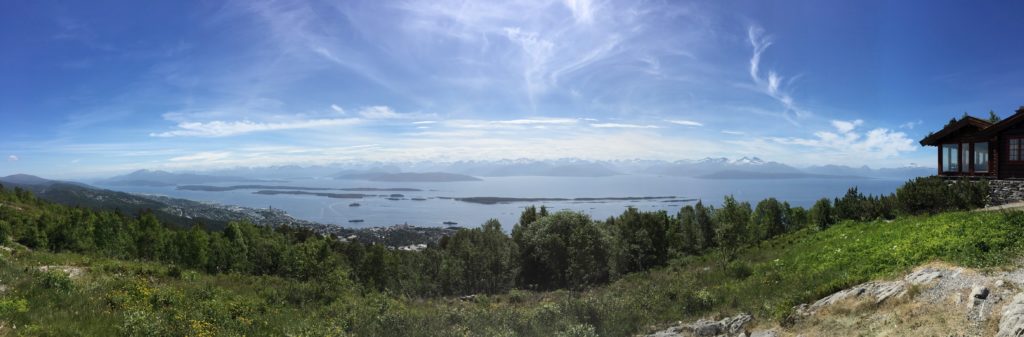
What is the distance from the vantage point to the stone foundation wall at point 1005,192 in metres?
19.2

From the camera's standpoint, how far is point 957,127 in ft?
76.3

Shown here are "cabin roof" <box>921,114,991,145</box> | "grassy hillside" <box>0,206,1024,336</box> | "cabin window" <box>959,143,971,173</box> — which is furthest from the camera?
"cabin window" <box>959,143,971,173</box>

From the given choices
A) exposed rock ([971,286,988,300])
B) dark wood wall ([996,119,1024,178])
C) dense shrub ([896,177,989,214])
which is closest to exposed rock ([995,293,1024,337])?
exposed rock ([971,286,988,300])

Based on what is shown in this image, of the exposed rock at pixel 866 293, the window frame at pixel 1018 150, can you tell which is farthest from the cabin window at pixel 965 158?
the exposed rock at pixel 866 293

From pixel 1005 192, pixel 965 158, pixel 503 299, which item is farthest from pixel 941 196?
pixel 503 299

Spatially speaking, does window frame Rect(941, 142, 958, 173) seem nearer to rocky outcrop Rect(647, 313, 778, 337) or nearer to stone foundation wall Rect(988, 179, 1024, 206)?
stone foundation wall Rect(988, 179, 1024, 206)

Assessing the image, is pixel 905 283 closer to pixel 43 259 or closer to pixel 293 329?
pixel 293 329

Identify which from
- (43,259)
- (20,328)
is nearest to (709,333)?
(20,328)

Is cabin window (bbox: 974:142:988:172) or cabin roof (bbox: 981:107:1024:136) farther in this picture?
cabin window (bbox: 974:142:988:172)

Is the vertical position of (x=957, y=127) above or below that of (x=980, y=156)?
above

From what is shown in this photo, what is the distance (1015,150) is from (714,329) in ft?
71.9

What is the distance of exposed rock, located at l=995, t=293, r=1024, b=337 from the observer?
6.41 m

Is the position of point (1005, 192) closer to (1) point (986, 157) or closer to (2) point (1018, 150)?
(2) point (1018, 150)

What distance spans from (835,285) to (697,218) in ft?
140
